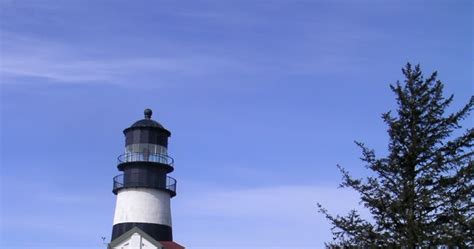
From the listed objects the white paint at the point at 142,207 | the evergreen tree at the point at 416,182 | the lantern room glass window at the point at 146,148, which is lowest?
the evergreen tree at the point at 416,182

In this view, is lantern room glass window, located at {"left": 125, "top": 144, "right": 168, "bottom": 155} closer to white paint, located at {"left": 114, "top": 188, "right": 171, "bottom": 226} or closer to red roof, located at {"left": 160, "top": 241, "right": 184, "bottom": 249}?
white paint, located at {"left": 114, "top": 188, "right": 171, "bottom": 226}

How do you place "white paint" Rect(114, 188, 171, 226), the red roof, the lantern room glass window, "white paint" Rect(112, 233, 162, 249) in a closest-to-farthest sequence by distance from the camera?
"white paint" Rect(112, 233, 162, 249) < the red roof < "white paint" Rect(114, 188, 171, 226) < the lantern room glass window

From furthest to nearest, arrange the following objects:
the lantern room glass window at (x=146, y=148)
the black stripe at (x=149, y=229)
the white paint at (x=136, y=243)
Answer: the lantern room glass window at (x=146, y=148) → the black stripe at (x=149, y=229) → the white paint at (x=136, y=243)

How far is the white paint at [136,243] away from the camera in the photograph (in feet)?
132

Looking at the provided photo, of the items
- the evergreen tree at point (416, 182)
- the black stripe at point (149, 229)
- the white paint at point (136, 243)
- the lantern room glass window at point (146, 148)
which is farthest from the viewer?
the lantern room glass window at point (146, 148)

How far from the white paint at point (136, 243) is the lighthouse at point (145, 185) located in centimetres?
136

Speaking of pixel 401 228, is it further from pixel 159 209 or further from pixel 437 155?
pixel 159 209

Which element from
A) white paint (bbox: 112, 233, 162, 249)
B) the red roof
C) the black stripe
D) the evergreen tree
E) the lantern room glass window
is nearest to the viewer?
the evergreen tree

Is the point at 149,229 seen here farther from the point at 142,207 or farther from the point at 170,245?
the point at 170,245

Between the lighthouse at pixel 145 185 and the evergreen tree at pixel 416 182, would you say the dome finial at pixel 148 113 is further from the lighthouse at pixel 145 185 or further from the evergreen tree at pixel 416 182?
the evergreen tree at pixel 416 182

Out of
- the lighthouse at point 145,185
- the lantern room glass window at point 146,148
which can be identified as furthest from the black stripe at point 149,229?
the lantern room glass window at point 146,148

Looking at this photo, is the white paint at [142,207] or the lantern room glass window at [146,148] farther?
the lantern room glass window at [146,148]

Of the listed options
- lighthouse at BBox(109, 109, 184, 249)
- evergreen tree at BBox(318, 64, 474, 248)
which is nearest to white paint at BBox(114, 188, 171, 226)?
lighthouse at BBox(109, 109, 184, 249)

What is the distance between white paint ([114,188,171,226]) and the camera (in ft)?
142
